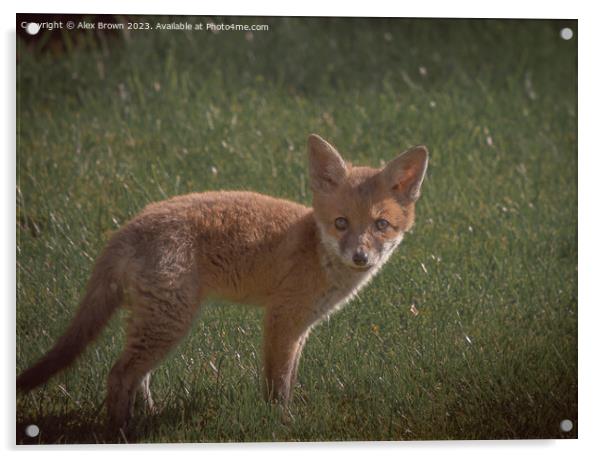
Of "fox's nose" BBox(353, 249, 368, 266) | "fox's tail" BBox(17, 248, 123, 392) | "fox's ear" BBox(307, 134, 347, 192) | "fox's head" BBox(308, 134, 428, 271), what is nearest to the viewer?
"fox's tail" BBox(17, 248, 123, 392)

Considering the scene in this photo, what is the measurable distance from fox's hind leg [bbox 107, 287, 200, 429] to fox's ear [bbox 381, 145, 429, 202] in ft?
3.44

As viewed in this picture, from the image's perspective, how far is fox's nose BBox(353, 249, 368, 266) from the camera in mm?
3729

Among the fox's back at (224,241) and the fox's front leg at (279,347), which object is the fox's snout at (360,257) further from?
the fox's front leg at (279,347)

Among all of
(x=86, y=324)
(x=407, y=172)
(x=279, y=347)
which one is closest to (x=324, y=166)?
(x=407, y=172)

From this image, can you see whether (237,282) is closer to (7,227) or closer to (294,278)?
(294,278)

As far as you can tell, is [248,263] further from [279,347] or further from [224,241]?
[279,347]

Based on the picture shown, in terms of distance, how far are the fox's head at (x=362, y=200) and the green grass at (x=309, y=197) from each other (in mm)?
658

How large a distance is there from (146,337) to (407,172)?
1.33 m

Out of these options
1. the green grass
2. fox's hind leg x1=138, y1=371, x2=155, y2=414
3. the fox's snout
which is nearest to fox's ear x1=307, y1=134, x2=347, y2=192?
the fox's snout

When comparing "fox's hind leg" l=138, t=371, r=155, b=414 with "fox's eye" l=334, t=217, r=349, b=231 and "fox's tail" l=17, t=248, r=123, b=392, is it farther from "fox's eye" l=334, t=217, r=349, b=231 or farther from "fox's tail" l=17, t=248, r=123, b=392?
"fox's eye" l=334, t=217, r=349, b=231

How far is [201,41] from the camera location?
4.83 m

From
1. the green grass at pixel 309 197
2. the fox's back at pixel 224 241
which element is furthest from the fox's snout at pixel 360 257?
the green grass at pixel 309 197

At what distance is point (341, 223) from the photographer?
153 inches

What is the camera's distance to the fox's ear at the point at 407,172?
3934mm
